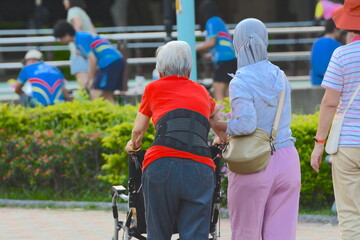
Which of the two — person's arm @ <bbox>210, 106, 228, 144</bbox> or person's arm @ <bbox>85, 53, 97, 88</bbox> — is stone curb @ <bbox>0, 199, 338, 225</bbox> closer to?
person's arm @ <bbox>210, 106, 228, 144</bbox>

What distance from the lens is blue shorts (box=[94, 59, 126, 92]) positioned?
11766mm

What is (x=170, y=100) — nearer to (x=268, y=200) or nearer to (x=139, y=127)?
(x=139, y=127)

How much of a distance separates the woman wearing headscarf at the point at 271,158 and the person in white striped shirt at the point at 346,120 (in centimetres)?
33

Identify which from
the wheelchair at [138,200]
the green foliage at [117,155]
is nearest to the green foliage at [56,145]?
the green foliage at [117,155]

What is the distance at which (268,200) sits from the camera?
17.1ft

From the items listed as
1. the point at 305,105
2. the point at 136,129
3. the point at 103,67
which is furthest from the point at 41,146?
the point at 305,105

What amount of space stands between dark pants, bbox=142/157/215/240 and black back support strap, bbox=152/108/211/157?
3.1 inches

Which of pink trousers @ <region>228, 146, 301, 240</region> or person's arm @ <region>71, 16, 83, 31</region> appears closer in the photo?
pink trousers @ <region>228, 146, 301, 240</region>

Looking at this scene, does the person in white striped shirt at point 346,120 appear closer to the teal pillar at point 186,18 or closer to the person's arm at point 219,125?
the person's arm at point 219,125

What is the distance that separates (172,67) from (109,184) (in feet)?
13.5

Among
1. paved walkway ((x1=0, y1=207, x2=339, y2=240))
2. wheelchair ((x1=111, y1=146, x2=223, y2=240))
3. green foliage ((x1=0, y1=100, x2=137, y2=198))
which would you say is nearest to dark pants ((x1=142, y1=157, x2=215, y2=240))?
wheelchair ((x1=111, y1=146, x2=223, y2=240))

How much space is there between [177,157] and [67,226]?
3.17 meters

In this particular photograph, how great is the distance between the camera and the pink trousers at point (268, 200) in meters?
5.11

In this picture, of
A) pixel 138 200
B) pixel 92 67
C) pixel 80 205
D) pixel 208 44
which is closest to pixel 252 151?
pixel 138 200
